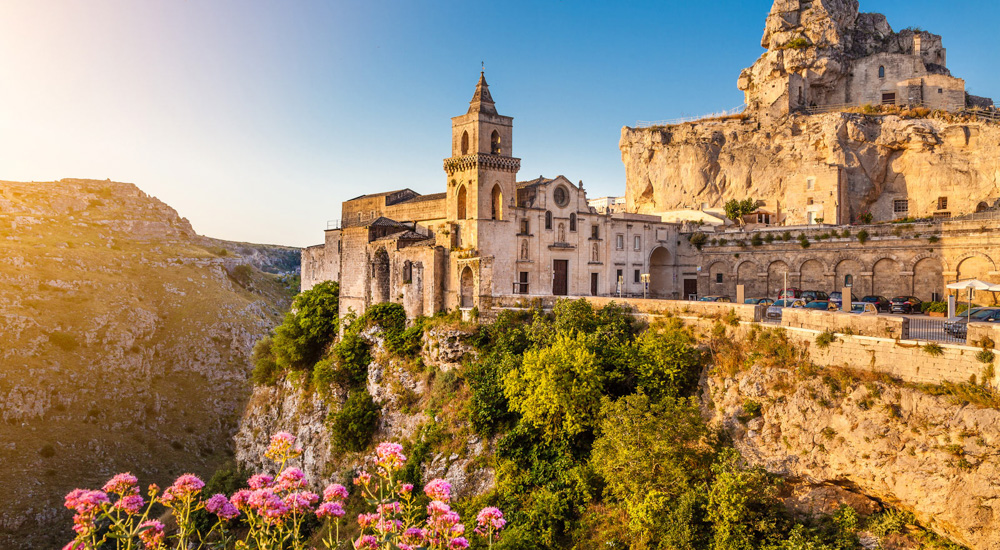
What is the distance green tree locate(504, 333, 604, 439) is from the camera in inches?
898

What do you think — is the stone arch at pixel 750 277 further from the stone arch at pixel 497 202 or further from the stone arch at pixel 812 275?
the stone arch at pixel 497 202

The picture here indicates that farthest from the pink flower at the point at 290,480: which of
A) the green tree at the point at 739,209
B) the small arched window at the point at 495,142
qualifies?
the green tree at the point at 739,209

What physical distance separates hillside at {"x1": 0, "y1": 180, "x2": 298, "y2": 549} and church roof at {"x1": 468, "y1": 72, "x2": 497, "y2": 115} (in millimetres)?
36725

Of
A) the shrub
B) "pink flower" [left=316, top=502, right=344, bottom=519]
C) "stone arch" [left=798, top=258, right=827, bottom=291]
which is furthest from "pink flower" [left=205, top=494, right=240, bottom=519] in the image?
"stone arch" [left=798, top=258, right=827, bottom=291]

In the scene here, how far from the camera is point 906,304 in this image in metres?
31.9

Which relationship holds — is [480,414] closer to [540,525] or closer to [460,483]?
[460,483]

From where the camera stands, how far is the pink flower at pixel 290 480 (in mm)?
6492

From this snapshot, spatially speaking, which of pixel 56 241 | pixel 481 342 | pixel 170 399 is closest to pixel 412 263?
pixel 481 342

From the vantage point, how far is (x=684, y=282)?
47.4 metres

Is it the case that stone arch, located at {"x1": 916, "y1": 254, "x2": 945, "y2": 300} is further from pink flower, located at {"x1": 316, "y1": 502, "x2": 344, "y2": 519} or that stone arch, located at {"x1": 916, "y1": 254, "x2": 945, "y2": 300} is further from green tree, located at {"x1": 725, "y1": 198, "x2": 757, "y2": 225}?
pink flower, located at {"x1": 316, "y1": 502, "x2": 344, "y2": 519}

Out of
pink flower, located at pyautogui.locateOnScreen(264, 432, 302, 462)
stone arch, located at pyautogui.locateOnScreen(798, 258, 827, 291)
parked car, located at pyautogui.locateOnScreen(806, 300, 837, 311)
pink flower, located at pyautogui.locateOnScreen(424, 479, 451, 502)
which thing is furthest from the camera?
stone arch, located at pyautogui.locateOnScreen(798, 258, 827, 291)

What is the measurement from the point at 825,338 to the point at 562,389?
9.02 m

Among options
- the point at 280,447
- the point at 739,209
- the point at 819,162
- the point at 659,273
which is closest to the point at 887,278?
the point at 739,209

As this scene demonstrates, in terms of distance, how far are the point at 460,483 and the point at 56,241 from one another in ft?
238
